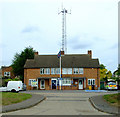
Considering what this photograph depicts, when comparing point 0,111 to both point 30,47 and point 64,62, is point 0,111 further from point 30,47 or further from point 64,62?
point 30,47

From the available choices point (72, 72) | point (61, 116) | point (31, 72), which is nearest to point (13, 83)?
point (31, 72)

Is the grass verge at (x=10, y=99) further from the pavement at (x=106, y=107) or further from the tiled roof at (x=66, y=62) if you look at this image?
the tiled roof at (x=66, y=62)

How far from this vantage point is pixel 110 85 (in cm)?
4491

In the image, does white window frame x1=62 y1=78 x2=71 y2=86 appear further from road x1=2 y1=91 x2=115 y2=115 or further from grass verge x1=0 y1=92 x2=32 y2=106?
road x1=2 y1=91 x2=115 y2=115

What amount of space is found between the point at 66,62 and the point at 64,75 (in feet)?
11.5

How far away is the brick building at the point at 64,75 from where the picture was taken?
48.8m

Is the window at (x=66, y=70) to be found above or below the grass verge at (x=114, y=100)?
above

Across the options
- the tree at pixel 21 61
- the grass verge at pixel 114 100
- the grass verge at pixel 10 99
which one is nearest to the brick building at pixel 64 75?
the tree at pixel 21 61

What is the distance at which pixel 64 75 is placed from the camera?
1954 inches

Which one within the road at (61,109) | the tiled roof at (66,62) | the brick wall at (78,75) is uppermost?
the tiled roof at (66,62)

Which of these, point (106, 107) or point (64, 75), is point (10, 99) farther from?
point (64, 75)

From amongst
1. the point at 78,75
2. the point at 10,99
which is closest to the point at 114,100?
the point at 10,99

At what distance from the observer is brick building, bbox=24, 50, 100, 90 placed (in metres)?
48.8

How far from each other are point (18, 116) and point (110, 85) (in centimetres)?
3489
